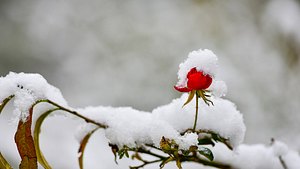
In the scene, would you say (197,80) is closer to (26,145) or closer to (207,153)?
(207,153)


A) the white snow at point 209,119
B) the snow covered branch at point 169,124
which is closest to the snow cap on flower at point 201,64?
the snow covered branch at point 169,124

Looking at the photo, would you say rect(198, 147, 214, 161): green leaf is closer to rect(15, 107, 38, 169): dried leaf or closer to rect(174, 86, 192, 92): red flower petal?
rect(174, 86, 192, 92): red flower petal

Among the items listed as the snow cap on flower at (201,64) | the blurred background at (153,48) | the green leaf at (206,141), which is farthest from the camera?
the blurred background at (153,48)

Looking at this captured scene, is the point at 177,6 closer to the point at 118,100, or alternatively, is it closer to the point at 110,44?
the point at 110,44

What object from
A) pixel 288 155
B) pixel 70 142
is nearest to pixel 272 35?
pixel 70 142

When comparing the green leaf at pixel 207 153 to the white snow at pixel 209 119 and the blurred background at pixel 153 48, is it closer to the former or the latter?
the white snow at pixel 209 119

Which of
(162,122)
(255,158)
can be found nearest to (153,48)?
(255,158)

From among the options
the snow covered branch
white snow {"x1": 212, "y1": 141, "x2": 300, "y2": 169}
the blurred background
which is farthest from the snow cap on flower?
the blurred background

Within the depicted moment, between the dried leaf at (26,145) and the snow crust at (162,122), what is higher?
the snow crust at (162,122)
